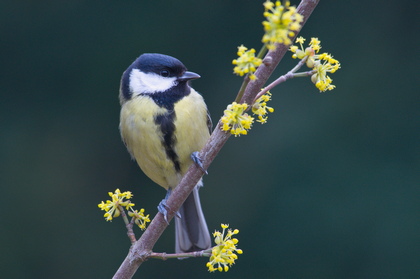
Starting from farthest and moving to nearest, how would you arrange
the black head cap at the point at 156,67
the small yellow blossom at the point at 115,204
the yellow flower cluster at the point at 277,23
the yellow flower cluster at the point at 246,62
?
the black head cap at the point at 156,67
the small yellow blossom at the point at 115,204
the yellow flower cluster at the point at 246,62
the yellow flower cluster at the point at 277,23

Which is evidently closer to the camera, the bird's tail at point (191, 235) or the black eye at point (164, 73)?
the black eye at point (164, 73)

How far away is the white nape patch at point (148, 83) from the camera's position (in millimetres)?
2264

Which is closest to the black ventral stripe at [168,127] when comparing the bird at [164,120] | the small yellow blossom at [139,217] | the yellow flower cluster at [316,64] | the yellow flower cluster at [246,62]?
the bird at [164,120]

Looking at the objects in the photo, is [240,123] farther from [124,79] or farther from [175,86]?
[124,79]

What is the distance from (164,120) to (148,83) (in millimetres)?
224

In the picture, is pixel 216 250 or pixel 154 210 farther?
A: pixel 154 210

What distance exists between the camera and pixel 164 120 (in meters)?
2.17

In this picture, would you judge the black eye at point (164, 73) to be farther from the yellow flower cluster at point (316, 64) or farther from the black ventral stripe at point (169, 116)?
the yellow flower cluster at point (316, 64)

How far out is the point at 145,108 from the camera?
222 cm

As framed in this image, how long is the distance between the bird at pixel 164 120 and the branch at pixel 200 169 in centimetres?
68

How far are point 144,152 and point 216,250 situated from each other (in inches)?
39.9

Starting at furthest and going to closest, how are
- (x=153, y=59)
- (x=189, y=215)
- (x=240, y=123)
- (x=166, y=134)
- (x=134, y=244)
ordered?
(x=189, y=215), (x=153, y=59), (x=166, y=134), (x=134, y=244), (x=240, y=123)

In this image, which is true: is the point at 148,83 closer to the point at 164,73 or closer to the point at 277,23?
the point at 164,73

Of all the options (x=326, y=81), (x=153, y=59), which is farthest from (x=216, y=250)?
(x=153, y=59)
